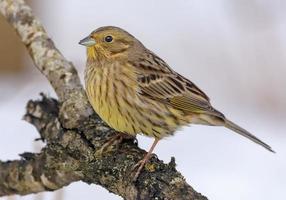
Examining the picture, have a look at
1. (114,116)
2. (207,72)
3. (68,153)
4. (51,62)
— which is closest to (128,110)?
(114,116)

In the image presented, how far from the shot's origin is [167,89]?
16.7 ft

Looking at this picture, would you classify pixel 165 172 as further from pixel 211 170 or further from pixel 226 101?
pixel 226 101

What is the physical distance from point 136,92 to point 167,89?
0.21 meters

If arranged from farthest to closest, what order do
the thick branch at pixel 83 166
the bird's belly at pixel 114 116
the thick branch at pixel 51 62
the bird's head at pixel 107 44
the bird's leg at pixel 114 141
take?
the bird's head at pixel 107 44, the thick branch at pixel 51 62, the bird's belly at pixel 114 116, the bird's leg at pixel 114 141, the thick branch at pixel 83 166

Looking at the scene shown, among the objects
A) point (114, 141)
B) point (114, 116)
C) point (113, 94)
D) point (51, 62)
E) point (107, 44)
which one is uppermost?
point (107, 44)

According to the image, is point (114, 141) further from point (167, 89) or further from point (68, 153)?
point (167, 89)

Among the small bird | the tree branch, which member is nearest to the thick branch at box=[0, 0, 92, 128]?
the tree branch

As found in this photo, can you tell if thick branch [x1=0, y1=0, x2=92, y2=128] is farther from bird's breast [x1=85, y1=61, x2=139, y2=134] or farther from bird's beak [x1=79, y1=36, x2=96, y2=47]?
bird's beak [x1=79, y1=36, x2=96, y2=47]

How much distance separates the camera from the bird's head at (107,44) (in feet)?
16.8

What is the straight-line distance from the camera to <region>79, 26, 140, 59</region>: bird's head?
5.11 metres

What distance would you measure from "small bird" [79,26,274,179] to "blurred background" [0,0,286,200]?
834 mm

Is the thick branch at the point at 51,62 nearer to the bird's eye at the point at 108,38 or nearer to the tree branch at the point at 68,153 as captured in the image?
the tree branch at the point at 68,153

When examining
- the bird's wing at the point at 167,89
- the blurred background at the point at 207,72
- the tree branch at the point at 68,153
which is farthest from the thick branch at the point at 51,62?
the blurred background at the point at 207,72

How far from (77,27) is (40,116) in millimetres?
4380
